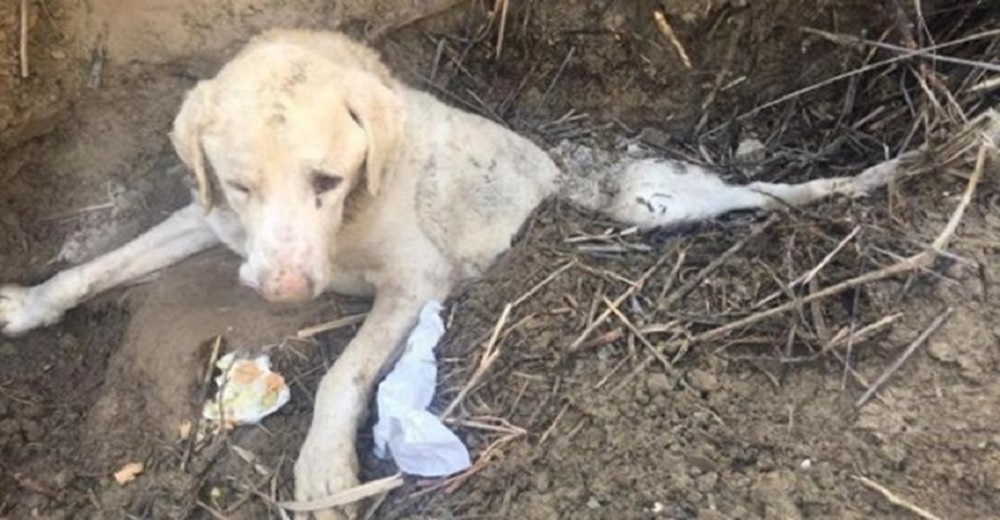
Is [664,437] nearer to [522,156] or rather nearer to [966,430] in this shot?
[966,430]

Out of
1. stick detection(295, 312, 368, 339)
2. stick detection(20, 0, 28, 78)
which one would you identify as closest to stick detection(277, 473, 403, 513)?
stick detection(295, 312, 368, 339)

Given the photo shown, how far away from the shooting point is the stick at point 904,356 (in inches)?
131

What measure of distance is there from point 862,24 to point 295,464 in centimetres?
253

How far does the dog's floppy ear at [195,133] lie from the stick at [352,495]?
3.00 ft

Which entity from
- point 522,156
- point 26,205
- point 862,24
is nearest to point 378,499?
point 522,156

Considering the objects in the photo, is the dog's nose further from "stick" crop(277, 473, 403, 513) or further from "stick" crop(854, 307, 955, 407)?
"stick" crop(854, 307, 955, 407)

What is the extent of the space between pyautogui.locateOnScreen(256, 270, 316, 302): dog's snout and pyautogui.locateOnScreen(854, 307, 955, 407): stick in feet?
4.80

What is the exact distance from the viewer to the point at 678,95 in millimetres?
4773

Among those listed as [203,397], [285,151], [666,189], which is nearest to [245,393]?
[203,397]

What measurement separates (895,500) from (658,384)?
27.5 inches

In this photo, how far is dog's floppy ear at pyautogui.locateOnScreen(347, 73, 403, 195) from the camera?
11.9 feet

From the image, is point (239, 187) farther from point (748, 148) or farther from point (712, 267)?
point (748, 148)

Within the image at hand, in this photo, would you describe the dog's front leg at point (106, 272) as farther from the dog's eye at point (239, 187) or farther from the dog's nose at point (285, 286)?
the dog's nose at point (285, 286)

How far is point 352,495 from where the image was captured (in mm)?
3445
